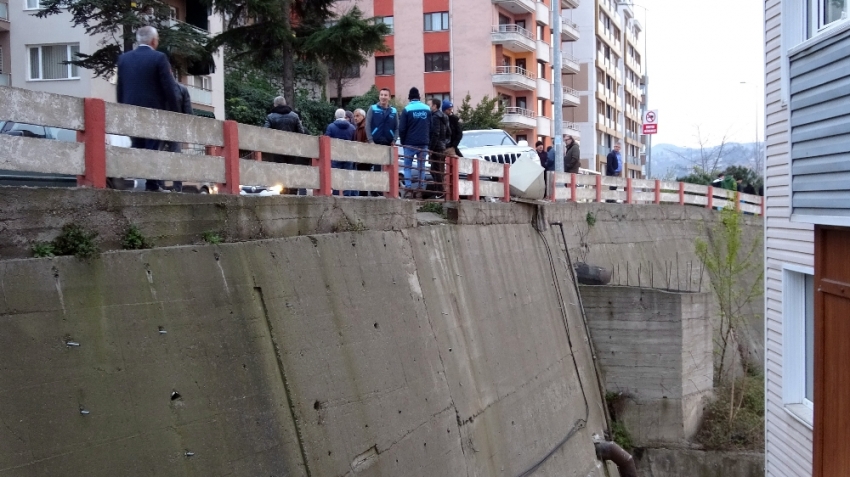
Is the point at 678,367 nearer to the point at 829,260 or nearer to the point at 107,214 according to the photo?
the point at 829,260

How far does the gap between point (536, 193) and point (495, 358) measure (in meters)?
4.27

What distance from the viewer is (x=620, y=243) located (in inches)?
739

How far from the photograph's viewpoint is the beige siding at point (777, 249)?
858 cm

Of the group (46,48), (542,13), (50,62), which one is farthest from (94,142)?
(542,13)

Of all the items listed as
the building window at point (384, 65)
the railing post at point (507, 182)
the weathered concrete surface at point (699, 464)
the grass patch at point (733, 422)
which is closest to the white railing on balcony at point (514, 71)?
the building window at point (384, 65)

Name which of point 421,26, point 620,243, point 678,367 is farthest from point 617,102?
point 678,367

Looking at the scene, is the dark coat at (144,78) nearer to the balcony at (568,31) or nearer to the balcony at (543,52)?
the balcony at (543,52)

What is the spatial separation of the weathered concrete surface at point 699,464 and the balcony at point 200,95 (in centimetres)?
2062

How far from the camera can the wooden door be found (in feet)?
23.1

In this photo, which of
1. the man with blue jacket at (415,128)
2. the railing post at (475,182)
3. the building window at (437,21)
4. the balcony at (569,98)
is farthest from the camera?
the balcony at (569,98)

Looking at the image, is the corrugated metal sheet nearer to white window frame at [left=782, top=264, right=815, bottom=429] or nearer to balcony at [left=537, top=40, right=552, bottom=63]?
white window frame at [left=782, top=264, right=815, bottom=429]

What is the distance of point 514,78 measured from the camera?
1742 inches

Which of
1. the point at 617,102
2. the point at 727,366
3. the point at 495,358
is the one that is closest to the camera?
the point at 495,358

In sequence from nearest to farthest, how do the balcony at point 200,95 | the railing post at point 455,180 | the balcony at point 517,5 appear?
the railing post at point 455,180
the balcony at point 200,95
the balcony at point 517,5
